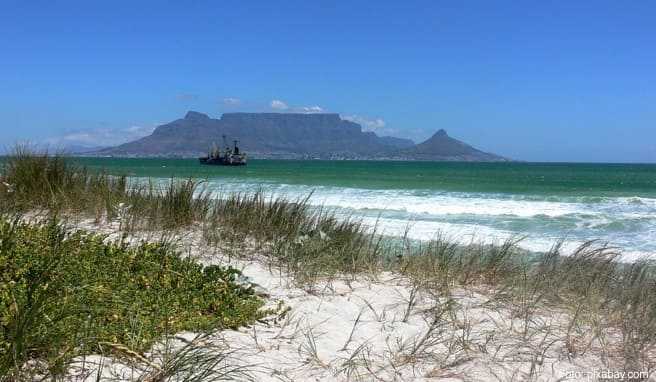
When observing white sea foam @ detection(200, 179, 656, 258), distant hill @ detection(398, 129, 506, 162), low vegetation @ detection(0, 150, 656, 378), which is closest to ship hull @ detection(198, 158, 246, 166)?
white sea foam @ detection(200, 179, 656, 258)

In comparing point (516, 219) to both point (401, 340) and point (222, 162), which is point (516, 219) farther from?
point (222, 162)

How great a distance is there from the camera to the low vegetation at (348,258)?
4.38 metres

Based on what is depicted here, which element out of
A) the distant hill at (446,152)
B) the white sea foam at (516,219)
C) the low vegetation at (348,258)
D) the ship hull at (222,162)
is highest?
the distant hill at (446,152)

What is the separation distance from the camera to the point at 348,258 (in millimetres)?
6141

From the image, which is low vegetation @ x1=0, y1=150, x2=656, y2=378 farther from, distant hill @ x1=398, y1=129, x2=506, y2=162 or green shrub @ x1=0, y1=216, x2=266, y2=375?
distant hill @ x1=398, y1=129, x2=506, y2=162

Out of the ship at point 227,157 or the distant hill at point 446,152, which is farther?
the distant hill at point 446,152

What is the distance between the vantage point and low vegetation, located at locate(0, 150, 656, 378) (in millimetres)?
4375

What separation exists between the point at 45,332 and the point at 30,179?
6.37 meters

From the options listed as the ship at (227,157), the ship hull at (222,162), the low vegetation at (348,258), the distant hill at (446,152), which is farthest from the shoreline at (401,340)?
the distant hill at (446,152)

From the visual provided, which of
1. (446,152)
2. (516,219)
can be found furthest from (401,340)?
(446,152)

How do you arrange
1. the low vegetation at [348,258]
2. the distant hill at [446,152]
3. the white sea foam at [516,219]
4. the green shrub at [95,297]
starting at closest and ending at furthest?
the green shrub at [95,297] < the low vegetation at [348,258] < the white sea foam at [516,219] < the distant hill at [446,152]

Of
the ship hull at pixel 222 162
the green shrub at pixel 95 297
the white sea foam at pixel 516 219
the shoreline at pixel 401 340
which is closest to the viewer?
the green shrub at pixel 95 297

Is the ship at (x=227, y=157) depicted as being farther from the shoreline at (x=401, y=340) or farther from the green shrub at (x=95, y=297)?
the shoreline at (x=401, y=340)

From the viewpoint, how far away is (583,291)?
209 inches
